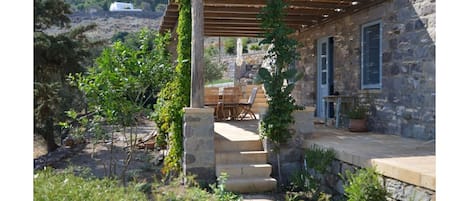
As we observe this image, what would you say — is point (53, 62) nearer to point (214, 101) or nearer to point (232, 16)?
point (214, 101)

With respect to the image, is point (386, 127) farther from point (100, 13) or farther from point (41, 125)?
point (100, 13)

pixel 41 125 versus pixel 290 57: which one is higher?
pixel 290 57

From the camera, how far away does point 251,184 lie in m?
5.54

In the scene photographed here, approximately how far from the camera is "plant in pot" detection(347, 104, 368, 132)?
7.51 metres

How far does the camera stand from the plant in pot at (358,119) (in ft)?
24.6

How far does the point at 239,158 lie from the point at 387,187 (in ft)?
7.96

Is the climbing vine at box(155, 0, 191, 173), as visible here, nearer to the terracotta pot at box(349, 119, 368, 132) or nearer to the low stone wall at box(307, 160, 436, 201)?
the low stone wall at box(307, 160, 436, 201)

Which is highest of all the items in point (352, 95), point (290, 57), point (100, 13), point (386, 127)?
point (100, 13)

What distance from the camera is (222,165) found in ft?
19.3

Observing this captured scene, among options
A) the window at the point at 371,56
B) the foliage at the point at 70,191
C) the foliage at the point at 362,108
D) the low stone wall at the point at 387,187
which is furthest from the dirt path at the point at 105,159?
the window at the point at 371,56

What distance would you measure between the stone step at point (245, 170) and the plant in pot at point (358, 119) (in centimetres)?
240

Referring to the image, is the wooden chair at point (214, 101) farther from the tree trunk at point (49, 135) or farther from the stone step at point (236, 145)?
the tree trunk at point (49, 135)
